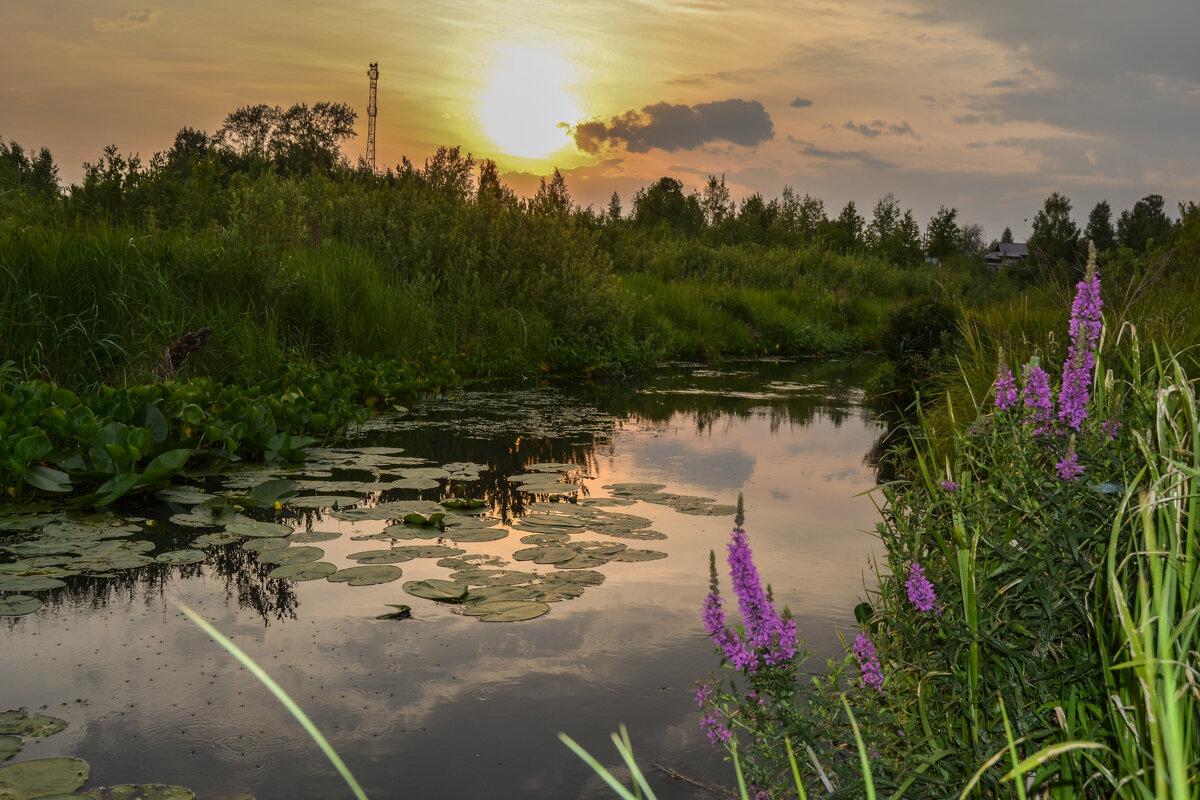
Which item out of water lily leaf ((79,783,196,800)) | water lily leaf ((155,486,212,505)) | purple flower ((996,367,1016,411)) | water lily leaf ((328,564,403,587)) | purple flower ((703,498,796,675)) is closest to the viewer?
purple flower ((703,498,796,675))

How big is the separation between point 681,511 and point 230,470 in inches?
125

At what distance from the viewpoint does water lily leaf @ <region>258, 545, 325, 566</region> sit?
4387 mm

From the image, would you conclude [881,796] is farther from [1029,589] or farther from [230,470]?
[230,470]

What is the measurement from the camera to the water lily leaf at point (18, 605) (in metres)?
3.63

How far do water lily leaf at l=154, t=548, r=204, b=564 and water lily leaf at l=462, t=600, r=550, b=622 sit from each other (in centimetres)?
147

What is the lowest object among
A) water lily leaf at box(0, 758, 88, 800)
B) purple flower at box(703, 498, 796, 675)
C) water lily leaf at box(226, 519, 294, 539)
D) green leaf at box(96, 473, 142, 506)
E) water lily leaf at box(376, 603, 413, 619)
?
water lily leaf at box(0, 758, 88, 800)

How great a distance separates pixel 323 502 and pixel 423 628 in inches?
82.3

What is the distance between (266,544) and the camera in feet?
15.2

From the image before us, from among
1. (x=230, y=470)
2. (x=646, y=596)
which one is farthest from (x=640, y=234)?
Result: (x=646, y=596)

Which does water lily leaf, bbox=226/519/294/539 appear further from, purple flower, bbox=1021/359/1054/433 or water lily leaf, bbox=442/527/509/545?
purple flower, bbox=1021/359/1054/433

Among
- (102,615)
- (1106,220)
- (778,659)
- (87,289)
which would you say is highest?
(1106,220)

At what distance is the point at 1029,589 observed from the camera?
7.34 ft

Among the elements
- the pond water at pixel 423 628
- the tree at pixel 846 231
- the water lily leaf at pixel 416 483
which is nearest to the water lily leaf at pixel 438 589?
the pond water at pixel 423 628

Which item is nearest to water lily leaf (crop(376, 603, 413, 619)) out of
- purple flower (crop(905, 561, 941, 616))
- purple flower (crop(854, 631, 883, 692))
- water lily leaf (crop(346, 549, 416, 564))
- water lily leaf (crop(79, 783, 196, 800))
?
water lily leaf (crop(346, 549, 416, 564))
